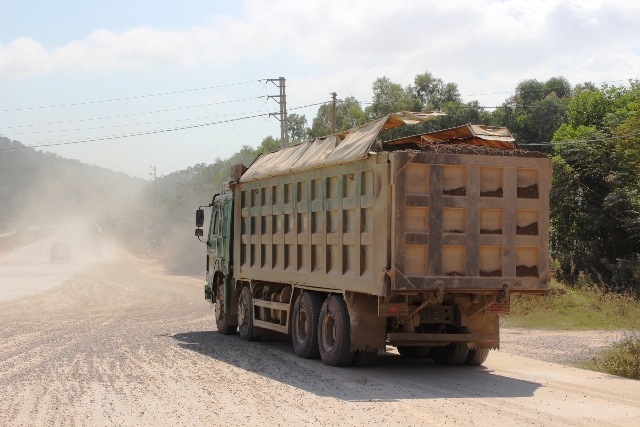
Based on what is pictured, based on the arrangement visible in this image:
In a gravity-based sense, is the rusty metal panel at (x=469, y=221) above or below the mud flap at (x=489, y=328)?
above

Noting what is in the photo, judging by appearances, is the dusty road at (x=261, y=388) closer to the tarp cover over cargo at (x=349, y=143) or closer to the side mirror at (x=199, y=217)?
the side mirror at (x=199, y=217)

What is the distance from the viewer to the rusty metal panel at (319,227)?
11047 millimetres

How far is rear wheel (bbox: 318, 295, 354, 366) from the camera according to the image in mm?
11844

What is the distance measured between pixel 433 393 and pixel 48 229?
12208 cm

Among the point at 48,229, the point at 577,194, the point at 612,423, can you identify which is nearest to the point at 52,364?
the point at 612,423

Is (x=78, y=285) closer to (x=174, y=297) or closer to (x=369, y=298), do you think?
(x=174, y=297)

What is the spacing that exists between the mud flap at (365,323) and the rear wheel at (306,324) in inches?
53.3

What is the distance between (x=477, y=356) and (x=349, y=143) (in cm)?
373

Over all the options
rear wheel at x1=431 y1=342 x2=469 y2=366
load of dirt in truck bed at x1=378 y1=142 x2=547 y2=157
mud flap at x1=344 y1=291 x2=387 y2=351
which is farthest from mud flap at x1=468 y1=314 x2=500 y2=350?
load of dirt in truck bed at x1=378 y1=142 x2=547 y2=157

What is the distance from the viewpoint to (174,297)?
3116 cm

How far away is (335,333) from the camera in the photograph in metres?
12.2

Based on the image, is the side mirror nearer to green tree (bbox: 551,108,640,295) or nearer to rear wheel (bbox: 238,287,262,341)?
rear wheel (bbox: 238,287,262,341)

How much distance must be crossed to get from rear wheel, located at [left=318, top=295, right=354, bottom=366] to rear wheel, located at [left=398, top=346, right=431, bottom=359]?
158cm

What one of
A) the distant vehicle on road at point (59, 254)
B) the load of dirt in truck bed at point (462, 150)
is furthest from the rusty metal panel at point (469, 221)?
the distant vehicle on road at point (59, 254)
